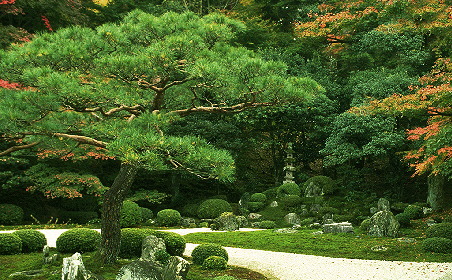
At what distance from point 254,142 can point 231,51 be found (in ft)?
39.9

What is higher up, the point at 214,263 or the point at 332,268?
the point at 214,263

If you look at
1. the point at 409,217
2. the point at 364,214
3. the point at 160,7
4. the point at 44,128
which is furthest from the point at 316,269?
the point at 160,7

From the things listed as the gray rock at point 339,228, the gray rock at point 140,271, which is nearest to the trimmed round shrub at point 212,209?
the gray rock at point 339,228

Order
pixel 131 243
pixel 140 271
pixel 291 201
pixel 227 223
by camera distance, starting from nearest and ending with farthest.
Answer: pixel 140 271 < pixel 131 243 < pixel 227 223 < pixel 291 201

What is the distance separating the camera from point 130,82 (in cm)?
701

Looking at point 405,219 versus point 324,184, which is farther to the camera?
point 324,184

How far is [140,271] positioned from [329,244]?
565cm

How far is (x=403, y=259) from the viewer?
8.72 meters

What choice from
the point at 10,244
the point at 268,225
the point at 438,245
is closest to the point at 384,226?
the point at 438,245

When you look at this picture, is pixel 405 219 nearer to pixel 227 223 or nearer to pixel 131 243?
pixel 227 223

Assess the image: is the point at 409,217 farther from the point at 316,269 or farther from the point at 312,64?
the point at 312,64

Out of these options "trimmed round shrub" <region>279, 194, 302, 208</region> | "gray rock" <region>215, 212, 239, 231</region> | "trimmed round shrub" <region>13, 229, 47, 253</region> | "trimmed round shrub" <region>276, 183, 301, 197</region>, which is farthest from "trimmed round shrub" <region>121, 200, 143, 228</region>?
"trimmed round shrub" <region>276, 183, 301, 197</region>

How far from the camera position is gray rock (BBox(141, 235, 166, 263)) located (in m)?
8.14

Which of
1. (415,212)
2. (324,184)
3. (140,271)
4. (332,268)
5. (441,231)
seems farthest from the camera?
(324,184)
